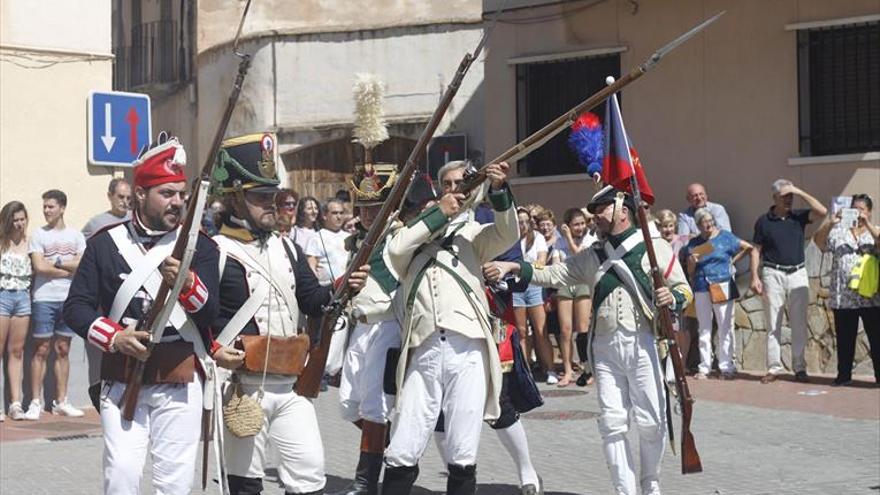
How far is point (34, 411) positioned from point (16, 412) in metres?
0.15

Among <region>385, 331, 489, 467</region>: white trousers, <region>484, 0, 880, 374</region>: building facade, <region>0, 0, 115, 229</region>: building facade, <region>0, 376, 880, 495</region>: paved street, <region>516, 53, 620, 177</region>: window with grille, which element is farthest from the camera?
<region>516, 53, 620, 177</region>: window with grille

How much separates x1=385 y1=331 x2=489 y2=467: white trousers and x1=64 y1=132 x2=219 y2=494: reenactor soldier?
Result: 1582mm

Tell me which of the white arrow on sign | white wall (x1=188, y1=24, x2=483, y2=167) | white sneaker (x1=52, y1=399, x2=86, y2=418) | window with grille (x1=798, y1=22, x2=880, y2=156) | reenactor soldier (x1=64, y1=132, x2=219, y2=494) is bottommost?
white sneaker (x1=52, y1=399, x2=86, y2=418)

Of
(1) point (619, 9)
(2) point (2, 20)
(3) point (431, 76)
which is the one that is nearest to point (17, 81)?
(2) point (2, 20)

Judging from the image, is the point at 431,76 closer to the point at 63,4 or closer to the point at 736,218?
the point at 736,218

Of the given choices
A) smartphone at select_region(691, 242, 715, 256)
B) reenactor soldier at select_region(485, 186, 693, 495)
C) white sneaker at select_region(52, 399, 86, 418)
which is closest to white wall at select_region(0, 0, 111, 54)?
white sneaker at select_region(52, 399, 86, 418)

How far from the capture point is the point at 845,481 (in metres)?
10.5

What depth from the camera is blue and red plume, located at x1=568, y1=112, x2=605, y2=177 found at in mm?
9203

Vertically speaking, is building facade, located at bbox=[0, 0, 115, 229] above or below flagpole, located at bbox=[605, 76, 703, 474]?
above

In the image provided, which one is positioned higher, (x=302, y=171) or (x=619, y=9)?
(x=619, y=9)

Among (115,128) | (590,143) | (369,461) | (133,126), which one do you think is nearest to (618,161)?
(590,143)

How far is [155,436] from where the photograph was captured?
6750 millimetres

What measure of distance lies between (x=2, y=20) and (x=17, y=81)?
0.55 metres

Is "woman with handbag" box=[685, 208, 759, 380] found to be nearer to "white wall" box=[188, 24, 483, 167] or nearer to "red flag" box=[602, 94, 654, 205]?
"white wall" box=[188, 24, 483, 167]
